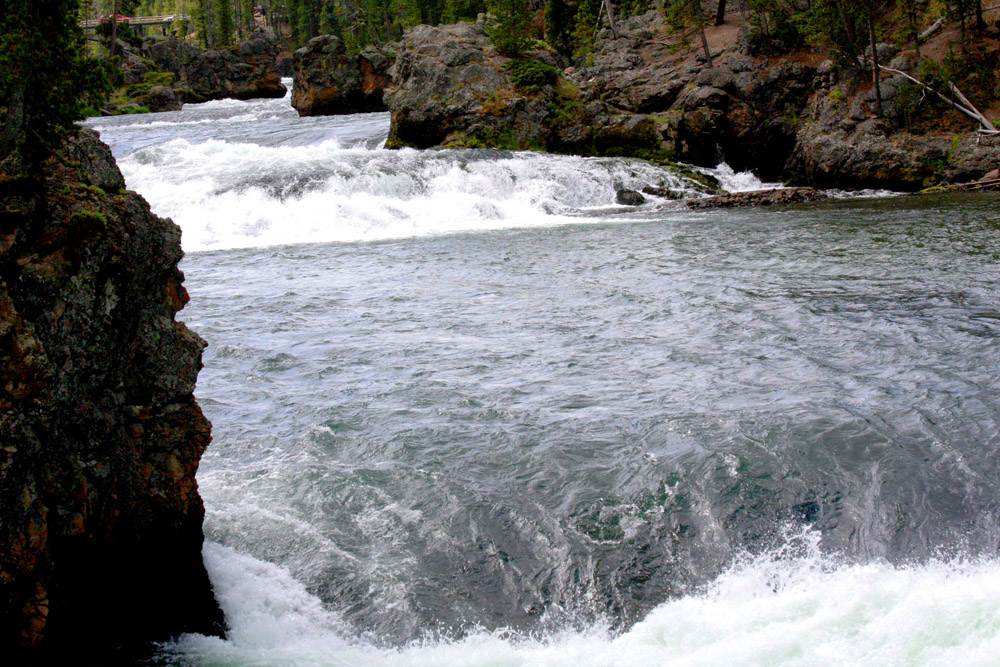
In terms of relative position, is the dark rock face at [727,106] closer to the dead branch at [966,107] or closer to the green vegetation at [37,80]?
the dead branch at [966,107]

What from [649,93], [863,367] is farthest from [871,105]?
[863,367]

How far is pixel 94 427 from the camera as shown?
16.8ft

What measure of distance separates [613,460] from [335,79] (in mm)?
48879

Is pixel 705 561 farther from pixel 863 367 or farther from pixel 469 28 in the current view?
pixel 469 28

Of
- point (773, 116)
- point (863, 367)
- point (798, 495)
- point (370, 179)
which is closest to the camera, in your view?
point (798, 495)

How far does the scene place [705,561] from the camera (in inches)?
253

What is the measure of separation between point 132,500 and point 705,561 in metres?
4.13

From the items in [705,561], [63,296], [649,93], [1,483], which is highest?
[649,93]

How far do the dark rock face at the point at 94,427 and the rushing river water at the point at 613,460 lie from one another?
1.88ft

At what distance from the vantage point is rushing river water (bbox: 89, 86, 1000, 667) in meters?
5.75

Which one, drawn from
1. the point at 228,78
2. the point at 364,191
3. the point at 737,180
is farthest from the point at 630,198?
the point at 228,78

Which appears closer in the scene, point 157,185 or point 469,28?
point 157,185

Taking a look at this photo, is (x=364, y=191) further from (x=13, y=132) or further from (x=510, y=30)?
(x=13, y=132)

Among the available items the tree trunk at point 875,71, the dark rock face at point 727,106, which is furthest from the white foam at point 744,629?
the dark rock face at point 727,106
